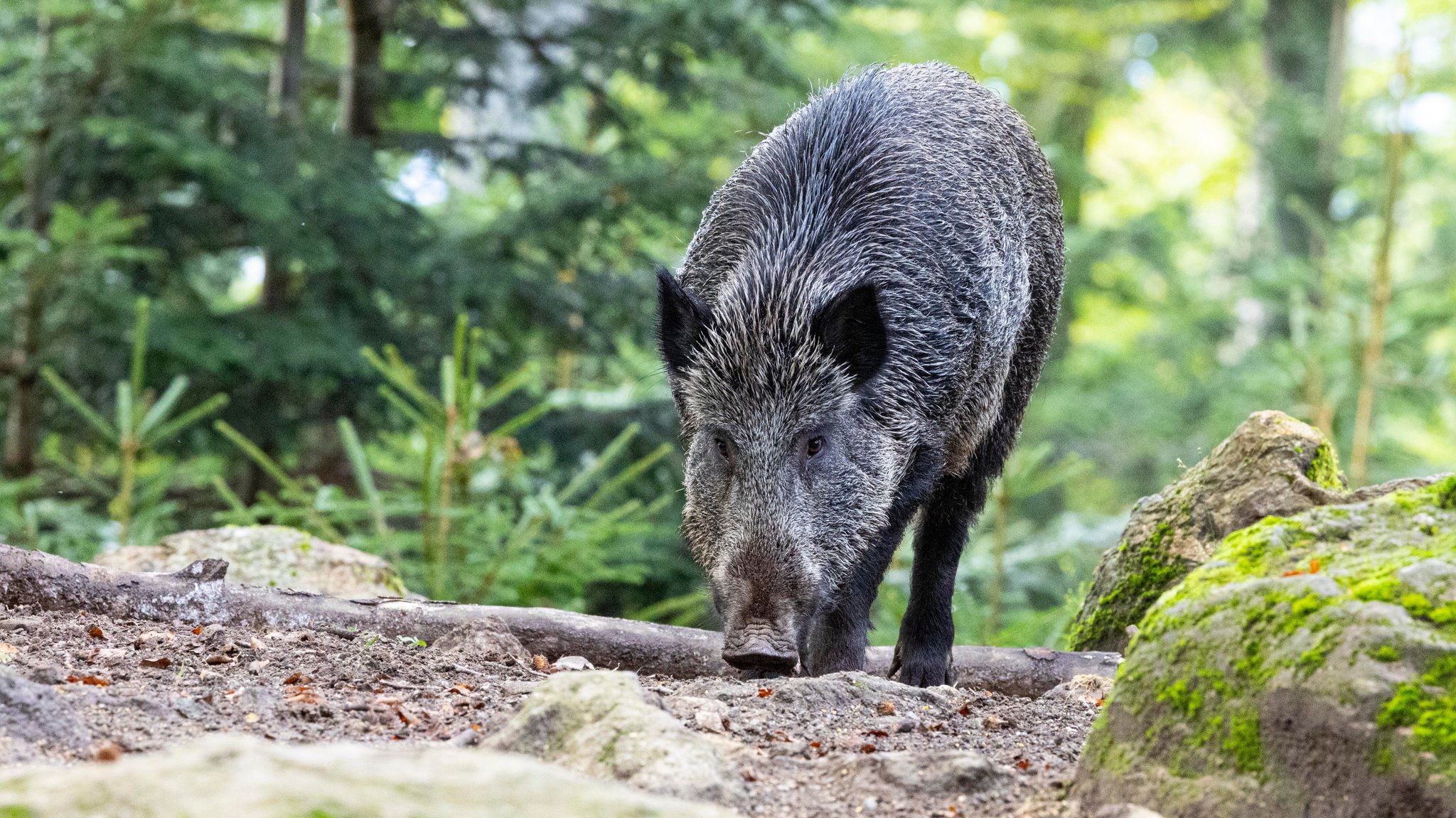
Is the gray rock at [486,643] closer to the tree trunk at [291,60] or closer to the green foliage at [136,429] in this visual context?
the green foliage at [136,429]

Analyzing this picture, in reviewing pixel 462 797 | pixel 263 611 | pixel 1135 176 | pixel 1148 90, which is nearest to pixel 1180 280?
pixel 1135 176

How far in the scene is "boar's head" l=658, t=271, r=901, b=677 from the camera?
14.7 ft

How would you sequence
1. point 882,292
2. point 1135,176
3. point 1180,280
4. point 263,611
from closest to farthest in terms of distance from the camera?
point 263,611 < point 882,292 < point 1180,280 < point 1135,176

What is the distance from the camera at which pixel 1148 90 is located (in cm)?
2431

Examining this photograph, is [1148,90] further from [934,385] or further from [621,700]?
[621,700]

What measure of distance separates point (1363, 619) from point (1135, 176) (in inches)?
Result: 796

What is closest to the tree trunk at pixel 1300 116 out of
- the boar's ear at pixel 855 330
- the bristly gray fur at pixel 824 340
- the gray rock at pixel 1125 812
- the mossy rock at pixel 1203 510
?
the bristly gray fur at pixel 824 340

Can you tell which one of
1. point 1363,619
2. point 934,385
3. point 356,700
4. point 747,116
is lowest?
point 356,700

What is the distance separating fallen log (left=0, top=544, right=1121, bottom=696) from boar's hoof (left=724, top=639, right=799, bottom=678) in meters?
0.61

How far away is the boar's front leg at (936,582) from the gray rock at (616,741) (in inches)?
95.8

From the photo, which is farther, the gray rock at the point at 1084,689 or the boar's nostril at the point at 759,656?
the gray rock at the point at 1084,689

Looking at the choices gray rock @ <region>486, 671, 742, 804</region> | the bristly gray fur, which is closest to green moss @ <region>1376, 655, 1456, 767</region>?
gray rock @ <region>486, 671, 742, 804</region>

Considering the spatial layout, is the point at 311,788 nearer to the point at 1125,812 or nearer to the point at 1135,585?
the point at 1125,812

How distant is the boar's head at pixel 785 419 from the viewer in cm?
448
